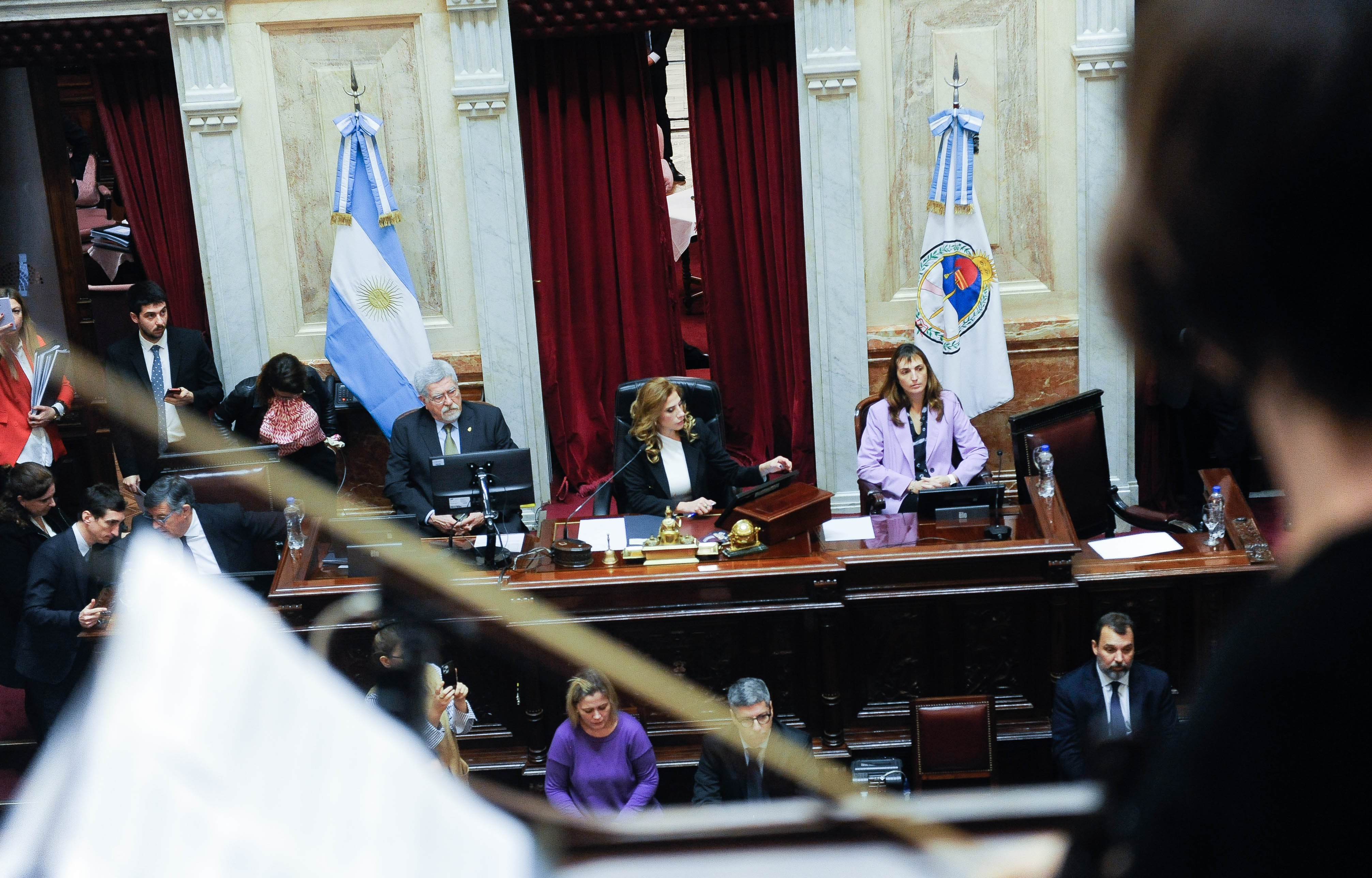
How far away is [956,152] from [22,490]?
4.49 metres

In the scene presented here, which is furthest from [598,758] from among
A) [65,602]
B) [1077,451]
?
[1077,451]

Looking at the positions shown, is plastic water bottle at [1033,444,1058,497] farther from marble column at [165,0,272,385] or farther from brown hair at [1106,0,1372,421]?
brown hair at [1106,0,1372,421]

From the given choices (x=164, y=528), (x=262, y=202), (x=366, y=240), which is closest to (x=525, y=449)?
(x=164, y=528)

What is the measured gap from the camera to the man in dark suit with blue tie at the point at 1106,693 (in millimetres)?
4469

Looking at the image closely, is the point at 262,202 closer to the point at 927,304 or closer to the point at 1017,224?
the point at 927,304

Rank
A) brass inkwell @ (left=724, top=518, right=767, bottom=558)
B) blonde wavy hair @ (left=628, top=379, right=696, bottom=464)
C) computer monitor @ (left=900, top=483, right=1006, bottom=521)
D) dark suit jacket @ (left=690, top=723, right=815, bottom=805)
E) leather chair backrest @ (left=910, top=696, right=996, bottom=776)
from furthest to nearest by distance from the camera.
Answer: blonde wavy hair @ (left=628, top=379, right=696, bottom=464) < computer monitor @ (left=900, top=483, right=1006, bottom=521) < brass inkwell @ (left=724, top=518, right=767, bottom=558) < leather chair backrest @ (left=910, top=696, right=996, bottom=776) < dark suit jacket @ (left=690, top=723, right=815, bottom=805)

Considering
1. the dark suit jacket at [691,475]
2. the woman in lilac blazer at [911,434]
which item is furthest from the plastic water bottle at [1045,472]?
the dark suit jacket at [691,475]

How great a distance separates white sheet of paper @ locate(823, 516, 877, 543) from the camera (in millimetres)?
5086

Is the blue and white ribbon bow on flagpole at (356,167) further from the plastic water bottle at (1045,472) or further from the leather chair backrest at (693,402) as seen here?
the plastic water bottle at (1045,472)

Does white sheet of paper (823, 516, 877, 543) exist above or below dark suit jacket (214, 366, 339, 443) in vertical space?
below

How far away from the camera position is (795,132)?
691 cm

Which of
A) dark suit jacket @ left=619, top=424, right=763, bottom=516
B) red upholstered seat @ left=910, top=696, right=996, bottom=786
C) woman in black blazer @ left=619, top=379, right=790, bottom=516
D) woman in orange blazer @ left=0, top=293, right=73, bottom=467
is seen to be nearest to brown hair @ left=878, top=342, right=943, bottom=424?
woman in black blazer @ left=619, top=379, right=790, bottom=516

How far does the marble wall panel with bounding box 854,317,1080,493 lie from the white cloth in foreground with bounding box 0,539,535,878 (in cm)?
631

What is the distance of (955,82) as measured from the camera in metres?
6.57
